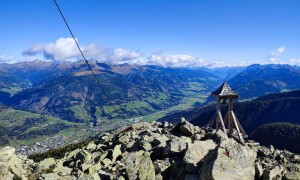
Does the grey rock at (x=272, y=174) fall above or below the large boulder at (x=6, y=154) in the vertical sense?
above

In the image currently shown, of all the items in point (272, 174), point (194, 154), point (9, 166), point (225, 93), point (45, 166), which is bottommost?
point (45, 166)

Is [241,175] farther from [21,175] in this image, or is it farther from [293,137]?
[293,137]

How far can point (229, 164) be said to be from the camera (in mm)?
17516

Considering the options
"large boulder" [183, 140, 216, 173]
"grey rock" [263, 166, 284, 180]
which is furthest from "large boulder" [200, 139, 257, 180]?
"large boulder" [183, 140, 216, 173]

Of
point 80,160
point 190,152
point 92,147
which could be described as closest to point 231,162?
point 190,152

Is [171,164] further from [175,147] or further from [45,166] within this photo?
[45,166]

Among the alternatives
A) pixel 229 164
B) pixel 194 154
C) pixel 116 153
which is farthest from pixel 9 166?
pixel 229 164

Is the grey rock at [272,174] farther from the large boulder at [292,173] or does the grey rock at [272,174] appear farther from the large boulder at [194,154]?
the large boulder at [194,154]

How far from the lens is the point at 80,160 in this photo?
27.4 metres

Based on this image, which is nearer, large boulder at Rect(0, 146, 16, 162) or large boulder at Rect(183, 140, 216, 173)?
large boulder at Rect(183, 140, 216, 173)

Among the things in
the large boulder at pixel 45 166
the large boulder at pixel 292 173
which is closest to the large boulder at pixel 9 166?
the large boulder at pixel 45 166

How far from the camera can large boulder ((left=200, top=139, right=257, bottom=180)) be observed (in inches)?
671

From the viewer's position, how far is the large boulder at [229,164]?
17.0m

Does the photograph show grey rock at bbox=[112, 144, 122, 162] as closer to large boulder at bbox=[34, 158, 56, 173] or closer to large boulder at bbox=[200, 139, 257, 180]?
large boulder at bbox=[34, 158, 56, 173]
